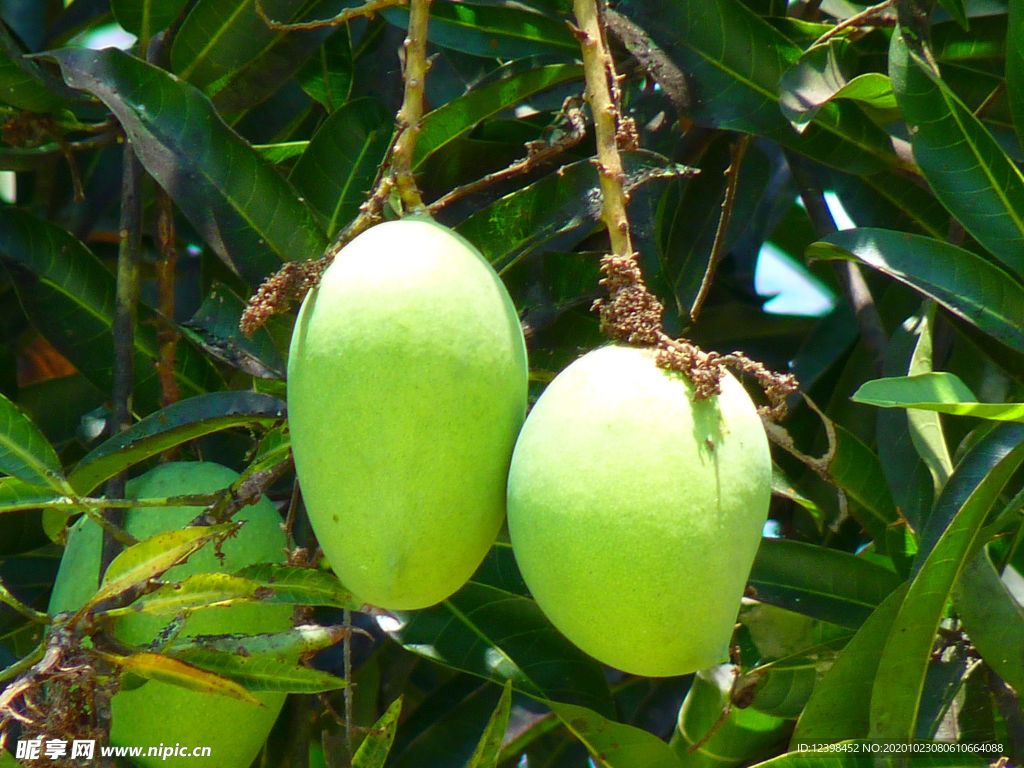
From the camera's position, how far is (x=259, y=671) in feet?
3.78

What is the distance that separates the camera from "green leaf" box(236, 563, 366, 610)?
113 centimetres

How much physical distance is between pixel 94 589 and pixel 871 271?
1.37m

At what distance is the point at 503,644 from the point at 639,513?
57cm

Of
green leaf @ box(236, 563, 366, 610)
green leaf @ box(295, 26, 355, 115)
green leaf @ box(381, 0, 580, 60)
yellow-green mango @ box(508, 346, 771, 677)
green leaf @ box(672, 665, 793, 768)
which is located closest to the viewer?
yellow-green mango @ box(508, 346, 771, 677)

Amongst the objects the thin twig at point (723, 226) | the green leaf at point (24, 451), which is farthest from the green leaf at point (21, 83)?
the thin twig at point (723, 226)

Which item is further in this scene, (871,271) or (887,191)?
(871,271)

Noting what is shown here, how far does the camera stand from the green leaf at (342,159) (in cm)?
148

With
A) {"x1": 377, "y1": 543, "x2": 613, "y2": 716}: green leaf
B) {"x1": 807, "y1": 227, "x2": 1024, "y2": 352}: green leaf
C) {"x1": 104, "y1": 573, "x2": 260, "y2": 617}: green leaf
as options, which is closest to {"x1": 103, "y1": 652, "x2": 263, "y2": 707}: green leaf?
{"x1": 104, "y1": 573, "x2": 260, "y2": 617}: green leaf

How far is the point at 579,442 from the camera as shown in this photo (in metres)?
0.92

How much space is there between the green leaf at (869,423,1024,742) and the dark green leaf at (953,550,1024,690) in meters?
0.11

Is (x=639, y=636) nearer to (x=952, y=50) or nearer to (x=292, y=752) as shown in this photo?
(x=292, y=752)

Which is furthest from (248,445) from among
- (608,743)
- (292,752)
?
(608,743)

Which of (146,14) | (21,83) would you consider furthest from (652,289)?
(21,83)

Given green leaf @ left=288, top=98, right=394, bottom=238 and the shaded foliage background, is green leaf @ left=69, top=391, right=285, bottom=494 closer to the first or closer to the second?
the shaded foliage background
